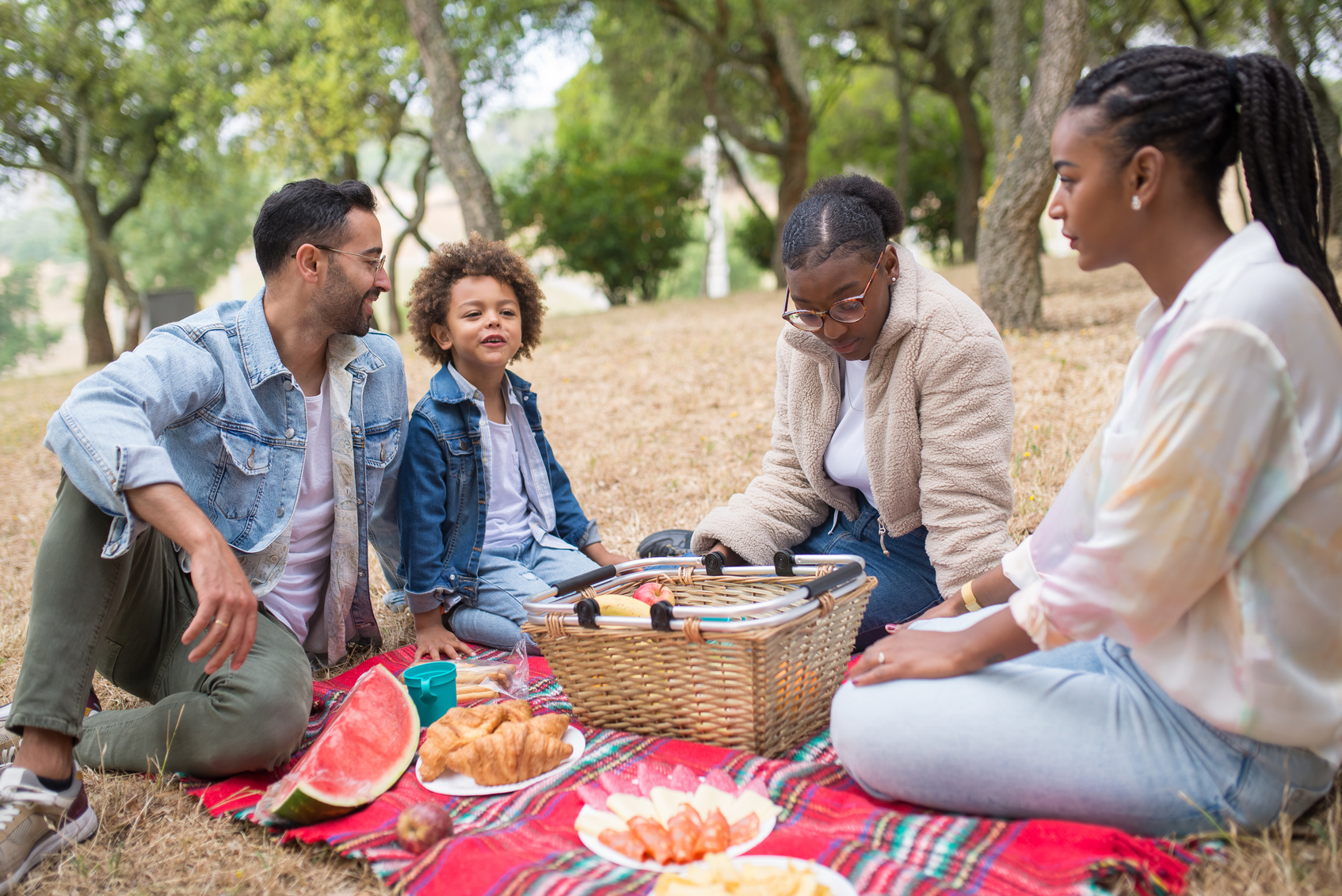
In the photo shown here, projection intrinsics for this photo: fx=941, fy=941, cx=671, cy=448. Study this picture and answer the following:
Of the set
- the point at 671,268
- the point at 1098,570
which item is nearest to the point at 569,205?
the point at 671,268

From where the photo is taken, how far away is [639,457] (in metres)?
6.24

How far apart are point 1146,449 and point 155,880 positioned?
2.44m

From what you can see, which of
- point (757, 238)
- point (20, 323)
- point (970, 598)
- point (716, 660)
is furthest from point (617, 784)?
point (20, 323)

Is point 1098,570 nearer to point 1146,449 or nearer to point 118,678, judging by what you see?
point 1146,449

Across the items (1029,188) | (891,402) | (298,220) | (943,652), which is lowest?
(943,652)

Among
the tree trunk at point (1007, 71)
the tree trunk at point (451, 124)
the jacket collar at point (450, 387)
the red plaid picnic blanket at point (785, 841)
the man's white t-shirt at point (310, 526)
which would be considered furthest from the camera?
the tree trunk at point (451, 124)

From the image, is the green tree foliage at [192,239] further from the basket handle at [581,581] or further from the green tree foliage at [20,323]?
the basket handle at [581,581]

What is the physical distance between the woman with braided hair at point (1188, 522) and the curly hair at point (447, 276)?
252cm

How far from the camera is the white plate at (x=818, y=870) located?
183 cm

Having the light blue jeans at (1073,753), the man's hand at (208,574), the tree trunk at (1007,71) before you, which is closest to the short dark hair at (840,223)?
the light blue jeans at (1073,753)

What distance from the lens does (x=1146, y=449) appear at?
5.61 ft

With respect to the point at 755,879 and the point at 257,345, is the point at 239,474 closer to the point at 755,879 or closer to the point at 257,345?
the point at 257,345

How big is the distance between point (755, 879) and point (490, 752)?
894 millimetres

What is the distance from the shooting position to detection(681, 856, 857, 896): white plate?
Answer: 1.83 m
